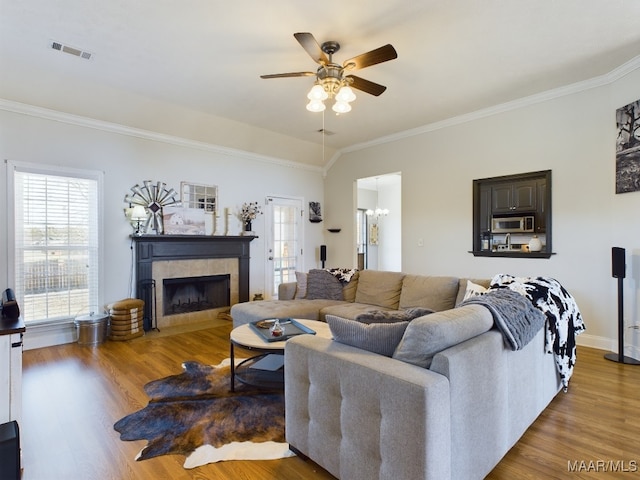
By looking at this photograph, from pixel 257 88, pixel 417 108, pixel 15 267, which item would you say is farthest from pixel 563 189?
pixel 15 267

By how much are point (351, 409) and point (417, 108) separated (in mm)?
4284

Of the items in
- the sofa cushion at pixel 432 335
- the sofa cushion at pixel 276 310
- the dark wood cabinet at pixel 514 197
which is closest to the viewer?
the sofa cushion at pixel 432 335

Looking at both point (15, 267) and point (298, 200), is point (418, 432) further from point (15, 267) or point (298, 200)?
point (298, 200)

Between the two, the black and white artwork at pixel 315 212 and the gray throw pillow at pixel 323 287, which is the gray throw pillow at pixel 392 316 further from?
the black and white artwork at pixel 315 212

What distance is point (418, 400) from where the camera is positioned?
1.38m

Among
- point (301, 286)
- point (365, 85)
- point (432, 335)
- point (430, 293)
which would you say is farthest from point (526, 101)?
point (432, 335)

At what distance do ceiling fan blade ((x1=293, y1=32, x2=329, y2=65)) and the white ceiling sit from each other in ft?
1.07

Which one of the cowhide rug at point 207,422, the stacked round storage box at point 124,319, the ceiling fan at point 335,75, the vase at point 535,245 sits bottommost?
the cowhide rug at point 207,422

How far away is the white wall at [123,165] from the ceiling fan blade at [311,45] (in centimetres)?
331

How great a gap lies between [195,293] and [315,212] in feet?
9.43

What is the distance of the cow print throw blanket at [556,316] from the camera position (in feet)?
8.18

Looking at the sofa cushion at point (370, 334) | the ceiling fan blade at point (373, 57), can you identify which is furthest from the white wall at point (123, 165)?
the sofa cushion at point (370, 334)

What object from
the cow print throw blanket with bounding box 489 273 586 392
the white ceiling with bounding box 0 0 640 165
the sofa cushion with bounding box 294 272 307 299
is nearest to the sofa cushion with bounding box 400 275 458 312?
the cow print throw blanket with bounding box 489 273 586 392

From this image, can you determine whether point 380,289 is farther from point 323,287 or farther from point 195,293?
point 195,293
